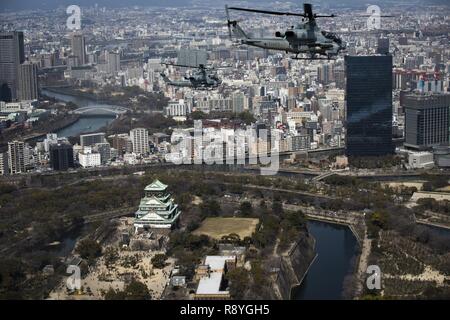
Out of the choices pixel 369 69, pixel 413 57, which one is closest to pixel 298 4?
pixel 413 57

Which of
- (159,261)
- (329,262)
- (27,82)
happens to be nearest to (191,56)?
(27,82)

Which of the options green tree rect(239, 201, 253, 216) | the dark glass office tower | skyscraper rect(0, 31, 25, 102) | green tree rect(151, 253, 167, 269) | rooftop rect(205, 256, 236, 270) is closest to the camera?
rooftop rect(205, 256, 236, 270)

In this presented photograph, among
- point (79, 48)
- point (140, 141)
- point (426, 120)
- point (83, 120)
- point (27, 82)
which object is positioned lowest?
point (140, 141)

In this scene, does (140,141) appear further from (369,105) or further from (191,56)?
(191,56)
